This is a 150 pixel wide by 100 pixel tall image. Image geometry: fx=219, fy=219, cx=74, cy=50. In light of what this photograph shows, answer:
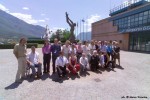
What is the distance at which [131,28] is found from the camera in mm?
35719

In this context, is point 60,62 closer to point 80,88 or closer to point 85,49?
point 80,88

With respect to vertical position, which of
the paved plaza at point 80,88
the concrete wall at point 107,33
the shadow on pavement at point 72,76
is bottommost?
the paved plaza at point 80,88

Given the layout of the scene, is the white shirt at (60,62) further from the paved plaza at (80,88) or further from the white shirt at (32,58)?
the white shirt at (32,58)

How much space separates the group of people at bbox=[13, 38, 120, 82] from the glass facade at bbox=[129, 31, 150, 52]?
749 inches

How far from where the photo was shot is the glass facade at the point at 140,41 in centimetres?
3153

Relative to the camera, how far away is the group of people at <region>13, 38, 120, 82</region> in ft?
32.9

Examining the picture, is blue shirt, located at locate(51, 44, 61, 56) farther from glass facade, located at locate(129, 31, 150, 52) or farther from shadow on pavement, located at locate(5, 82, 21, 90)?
glass facade, located at locate(129, 31, 150, 52)

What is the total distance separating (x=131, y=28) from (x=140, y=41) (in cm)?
323


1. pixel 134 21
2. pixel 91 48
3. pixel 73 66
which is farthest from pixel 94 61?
pixel 134 21

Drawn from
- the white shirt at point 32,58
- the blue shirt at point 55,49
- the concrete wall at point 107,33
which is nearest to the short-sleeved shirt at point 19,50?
the white shirt at point 32,58

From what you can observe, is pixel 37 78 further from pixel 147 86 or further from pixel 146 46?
pixel 146 46

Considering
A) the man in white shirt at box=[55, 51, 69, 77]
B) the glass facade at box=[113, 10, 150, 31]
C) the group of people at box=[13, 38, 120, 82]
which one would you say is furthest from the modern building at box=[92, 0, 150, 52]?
the man in white shirt at box=[55, 51, 69, 77]

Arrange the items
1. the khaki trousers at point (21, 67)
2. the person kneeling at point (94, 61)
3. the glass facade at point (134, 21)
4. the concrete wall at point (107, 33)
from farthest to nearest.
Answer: the concrete wall at point (107, 33)
the glass facade at point (134, 21)
the person kneeling at point (94, 61)
the khaki trousers at point (21, 67)

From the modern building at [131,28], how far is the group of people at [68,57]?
19187mm
